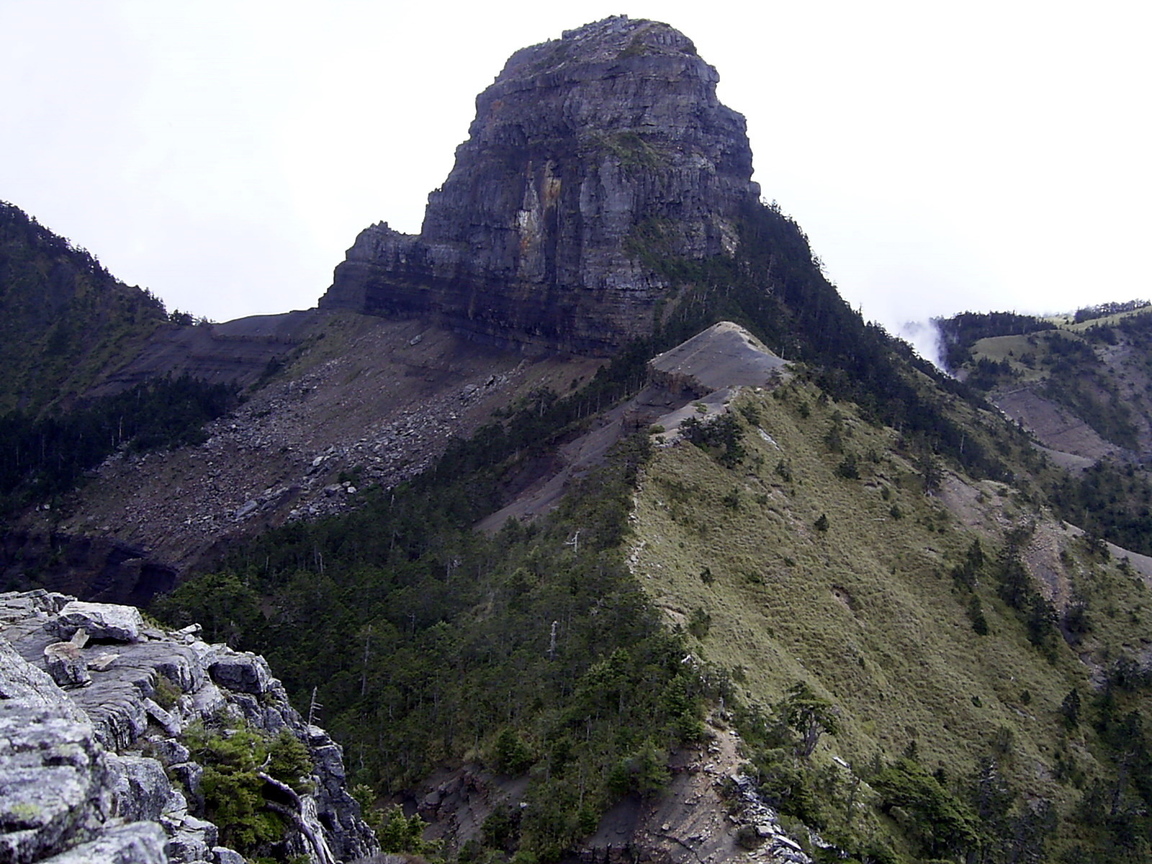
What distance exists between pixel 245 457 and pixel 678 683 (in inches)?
3523

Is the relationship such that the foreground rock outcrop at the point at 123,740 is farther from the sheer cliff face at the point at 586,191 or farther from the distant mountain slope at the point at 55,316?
the distant mountain slope at the point at 55,316

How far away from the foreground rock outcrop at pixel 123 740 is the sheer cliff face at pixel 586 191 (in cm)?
7633

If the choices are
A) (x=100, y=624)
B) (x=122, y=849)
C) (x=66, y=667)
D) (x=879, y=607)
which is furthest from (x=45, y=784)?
(x=879, y=607)

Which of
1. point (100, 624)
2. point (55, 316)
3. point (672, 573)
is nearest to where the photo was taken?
point (100, 624)

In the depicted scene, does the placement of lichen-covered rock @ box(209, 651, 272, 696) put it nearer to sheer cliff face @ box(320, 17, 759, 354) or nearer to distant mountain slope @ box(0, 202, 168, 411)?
sheer cliff face @ box(320, 17, 759, 354)

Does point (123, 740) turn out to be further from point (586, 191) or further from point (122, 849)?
point (586, 191)

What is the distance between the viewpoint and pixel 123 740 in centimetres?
1969

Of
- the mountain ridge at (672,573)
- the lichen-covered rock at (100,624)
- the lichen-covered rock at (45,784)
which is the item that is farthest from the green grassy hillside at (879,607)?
the lichen-covered rock at (45,784)

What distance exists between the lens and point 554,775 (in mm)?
37344

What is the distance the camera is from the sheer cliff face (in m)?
103

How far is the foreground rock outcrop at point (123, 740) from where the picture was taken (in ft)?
40.1

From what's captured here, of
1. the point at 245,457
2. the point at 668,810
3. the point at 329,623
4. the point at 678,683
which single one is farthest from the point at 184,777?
the point at 245,457

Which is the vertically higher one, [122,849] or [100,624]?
[100,624]

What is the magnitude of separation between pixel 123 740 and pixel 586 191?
90.4 meters
